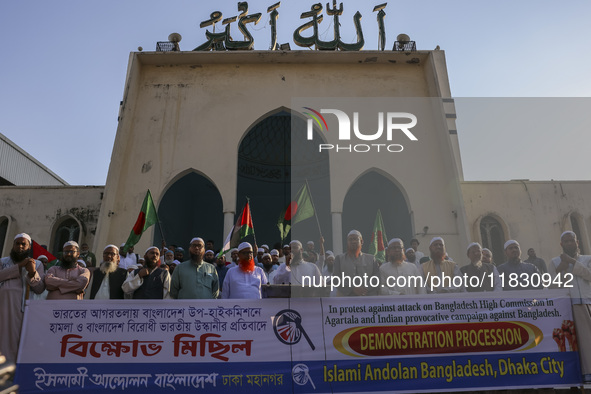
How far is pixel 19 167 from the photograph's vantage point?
20.4m

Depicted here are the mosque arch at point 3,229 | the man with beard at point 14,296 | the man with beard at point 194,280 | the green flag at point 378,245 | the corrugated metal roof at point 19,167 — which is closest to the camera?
the man with beard at point 14,296

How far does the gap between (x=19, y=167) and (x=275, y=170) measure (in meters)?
11.1

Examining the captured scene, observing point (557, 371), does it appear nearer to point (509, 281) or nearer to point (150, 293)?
point (509, 281)

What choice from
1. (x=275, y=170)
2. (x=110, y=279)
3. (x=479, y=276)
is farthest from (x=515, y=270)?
(x=275, y=170)

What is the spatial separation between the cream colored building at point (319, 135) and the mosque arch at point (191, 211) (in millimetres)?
3445

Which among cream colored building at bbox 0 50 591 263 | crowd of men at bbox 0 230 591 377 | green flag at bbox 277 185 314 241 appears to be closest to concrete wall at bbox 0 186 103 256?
cream colored building at bbox 0 50 591 263

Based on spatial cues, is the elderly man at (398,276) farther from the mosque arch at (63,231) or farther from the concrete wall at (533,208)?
the mosque arch at (63,231)

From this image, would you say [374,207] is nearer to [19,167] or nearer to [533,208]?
[533,208]

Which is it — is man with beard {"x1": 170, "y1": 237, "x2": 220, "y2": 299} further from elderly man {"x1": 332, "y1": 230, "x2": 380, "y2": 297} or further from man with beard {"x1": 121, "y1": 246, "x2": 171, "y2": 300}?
elderly man {"x1": 332, "y1": 230, "x2": 380, "y2": 297}

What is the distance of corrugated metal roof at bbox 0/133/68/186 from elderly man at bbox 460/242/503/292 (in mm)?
18809

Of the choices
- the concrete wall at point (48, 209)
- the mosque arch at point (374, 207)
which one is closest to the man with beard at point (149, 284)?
the concrete wall at point (48, 209)

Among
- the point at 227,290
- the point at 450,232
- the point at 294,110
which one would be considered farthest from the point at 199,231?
the point at 227,290

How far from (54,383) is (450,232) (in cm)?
978

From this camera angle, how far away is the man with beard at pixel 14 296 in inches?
179
